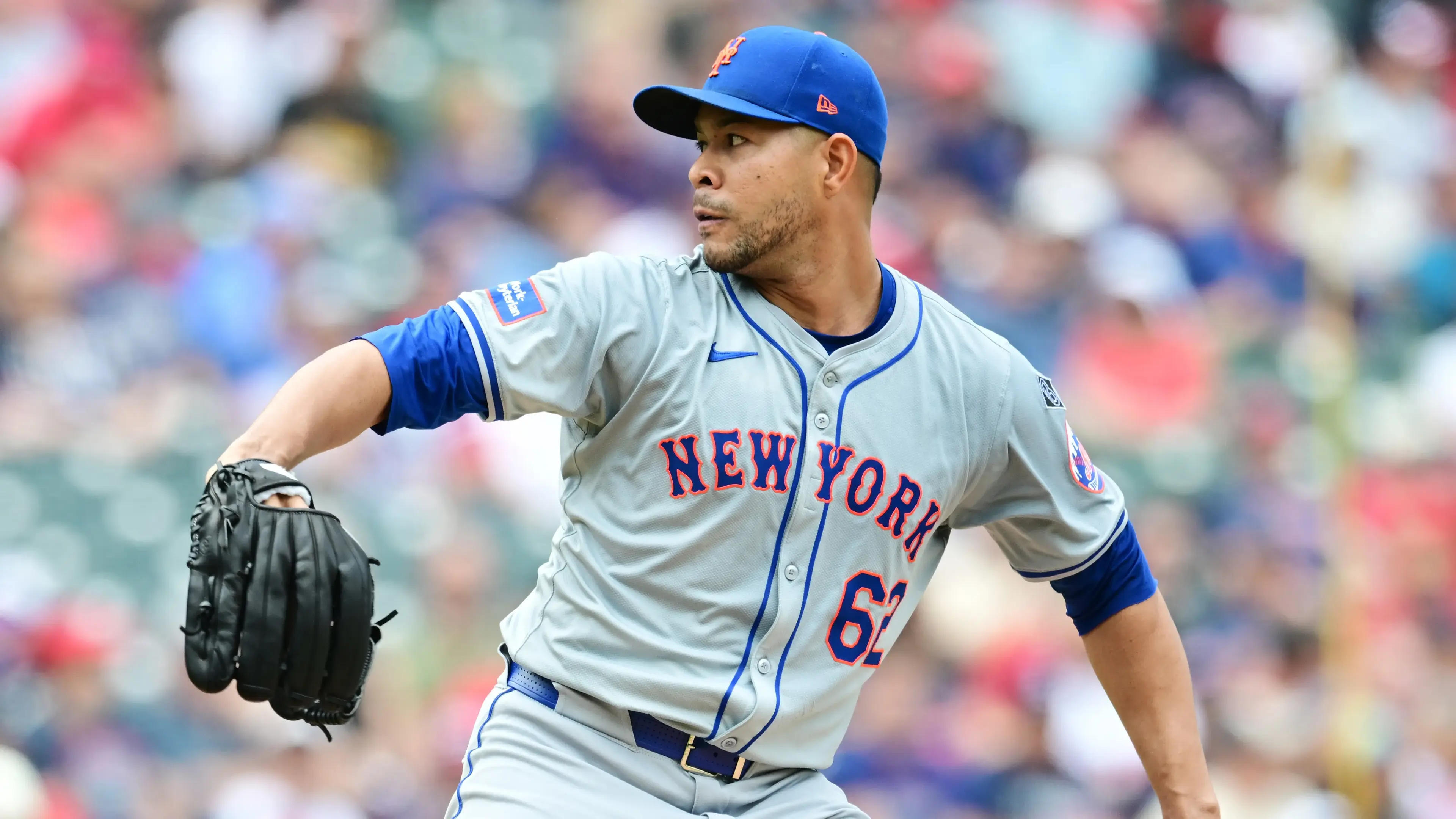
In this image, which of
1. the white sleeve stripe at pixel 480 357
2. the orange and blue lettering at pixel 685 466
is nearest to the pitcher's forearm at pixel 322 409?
the white sleeve stripe at pixel 480 357

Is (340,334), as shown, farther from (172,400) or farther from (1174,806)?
(1174,806)

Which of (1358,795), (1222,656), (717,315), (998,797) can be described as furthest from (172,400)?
(1358,795)

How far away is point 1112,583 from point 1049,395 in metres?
0.41

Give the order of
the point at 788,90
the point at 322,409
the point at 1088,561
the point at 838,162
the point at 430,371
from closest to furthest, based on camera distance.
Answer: the point at 322,409 → the point at 430,371 → the point at 788,90 → the point at 838,162 → the point at 1088,561

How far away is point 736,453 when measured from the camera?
293 centimetres

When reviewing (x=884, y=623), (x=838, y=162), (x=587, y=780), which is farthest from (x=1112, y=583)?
(x=587, y=780)

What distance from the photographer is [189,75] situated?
7.05m

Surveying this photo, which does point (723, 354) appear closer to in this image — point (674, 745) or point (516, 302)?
point (516, 302)

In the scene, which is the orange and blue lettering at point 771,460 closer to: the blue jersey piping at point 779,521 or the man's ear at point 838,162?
the blue jersey piping at point 779,521

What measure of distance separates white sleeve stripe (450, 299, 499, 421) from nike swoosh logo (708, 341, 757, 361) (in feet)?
1.36

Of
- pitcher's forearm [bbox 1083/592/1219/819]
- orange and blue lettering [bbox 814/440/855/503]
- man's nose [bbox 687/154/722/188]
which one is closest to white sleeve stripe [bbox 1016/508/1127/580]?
pitcher's forearm [bbox 1083/592/1219/819]

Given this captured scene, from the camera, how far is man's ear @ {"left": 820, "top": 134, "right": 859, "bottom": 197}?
3143 mm

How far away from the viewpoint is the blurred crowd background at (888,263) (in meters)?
6.21

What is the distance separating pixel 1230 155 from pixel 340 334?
15.2ft
